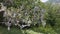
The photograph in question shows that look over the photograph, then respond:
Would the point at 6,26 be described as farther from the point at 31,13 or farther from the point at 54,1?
the point at 54,1

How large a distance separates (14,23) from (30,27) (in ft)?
1.88

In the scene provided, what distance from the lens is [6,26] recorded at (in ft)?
20.6

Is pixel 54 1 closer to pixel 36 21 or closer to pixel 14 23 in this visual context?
pixel 36 21

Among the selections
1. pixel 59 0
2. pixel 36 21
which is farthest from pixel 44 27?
pixel 59 0

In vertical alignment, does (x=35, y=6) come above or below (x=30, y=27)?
above

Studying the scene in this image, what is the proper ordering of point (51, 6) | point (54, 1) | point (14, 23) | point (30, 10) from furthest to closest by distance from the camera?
point (54, 1) → point (51, 6) → point (30, 10) → point (14, 23)

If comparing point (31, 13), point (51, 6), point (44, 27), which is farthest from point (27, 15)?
point (51, 6)

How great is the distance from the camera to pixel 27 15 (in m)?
6.51

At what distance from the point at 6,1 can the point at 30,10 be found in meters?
0.84

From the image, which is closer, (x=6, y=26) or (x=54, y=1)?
(x=6, y=26)

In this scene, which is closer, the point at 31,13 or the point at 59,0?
the point at 31,13

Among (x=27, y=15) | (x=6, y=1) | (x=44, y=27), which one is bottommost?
(x=44, y=27)

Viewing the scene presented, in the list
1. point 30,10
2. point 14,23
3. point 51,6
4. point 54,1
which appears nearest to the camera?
point 14,23

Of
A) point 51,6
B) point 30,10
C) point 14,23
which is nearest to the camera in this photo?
point 14,23
